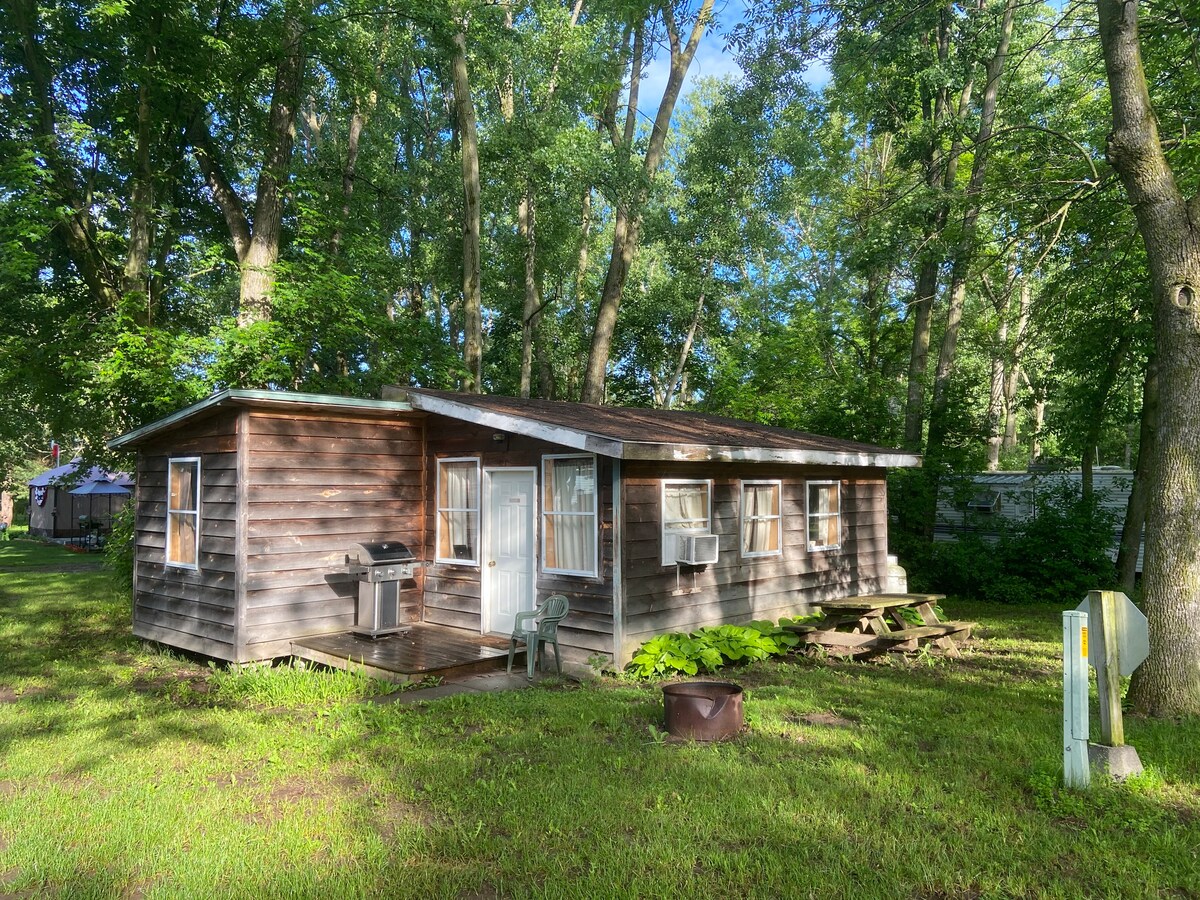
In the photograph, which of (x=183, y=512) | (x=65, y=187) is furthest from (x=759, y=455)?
(x=65, y=187)

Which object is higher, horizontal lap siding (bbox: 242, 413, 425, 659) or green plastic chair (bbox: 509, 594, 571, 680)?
horizontal lap siding (bbox: 242, 413, 425, 659)

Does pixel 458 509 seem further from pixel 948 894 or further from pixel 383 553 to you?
pixel 948 894

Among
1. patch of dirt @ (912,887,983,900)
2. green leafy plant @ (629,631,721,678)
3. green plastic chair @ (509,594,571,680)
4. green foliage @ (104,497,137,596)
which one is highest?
green foliage @ (104,497,137,596)

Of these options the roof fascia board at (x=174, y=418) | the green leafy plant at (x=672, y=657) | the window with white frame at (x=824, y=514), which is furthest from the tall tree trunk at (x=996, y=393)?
the roof fascia board at (x=174, y=418)

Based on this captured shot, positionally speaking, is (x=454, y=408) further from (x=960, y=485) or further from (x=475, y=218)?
(x=960, y=485)

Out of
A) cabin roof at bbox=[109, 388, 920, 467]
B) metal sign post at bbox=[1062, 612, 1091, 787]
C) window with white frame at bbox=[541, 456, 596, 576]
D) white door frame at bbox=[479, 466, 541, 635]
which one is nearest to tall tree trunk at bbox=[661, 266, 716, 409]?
cabin roof at bbox=[109, 388, 920, 467]

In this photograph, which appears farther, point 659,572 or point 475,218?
point 475,218

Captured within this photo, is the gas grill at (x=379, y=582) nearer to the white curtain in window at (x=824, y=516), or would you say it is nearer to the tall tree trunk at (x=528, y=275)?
the white curtain in window at (x=824, y=516)

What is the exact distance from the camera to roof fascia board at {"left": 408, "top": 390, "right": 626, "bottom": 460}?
7586mm

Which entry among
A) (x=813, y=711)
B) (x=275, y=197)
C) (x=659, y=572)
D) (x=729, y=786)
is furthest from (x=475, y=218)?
(x=729, y=786)

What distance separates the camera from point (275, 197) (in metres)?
14.8

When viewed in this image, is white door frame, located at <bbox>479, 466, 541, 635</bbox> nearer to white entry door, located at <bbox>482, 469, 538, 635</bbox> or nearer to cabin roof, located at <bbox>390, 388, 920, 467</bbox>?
white entry door, located at <bbox>482, 469, 538, 635</bbox>

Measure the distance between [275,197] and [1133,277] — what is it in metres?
15.2

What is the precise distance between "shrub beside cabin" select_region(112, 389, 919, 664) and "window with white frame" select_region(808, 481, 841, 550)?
593 mm
